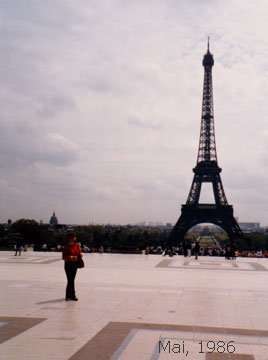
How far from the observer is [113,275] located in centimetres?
1789

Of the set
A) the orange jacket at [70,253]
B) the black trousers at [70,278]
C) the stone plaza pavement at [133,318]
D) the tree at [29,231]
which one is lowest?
the stone plaza pavement at [133,318]

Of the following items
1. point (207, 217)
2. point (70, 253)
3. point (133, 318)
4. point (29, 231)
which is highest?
point (207, 217)

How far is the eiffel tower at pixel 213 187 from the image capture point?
250 ft

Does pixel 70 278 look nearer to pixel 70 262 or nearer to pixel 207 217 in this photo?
pixel 70 262

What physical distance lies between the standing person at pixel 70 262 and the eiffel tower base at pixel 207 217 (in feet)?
207

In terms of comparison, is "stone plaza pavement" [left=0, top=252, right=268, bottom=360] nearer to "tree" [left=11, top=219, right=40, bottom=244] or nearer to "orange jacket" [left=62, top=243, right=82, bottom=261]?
"orange jacket" [left=62, top=243, right=82, bottom=261]

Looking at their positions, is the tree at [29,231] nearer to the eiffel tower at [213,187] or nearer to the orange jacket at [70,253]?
the eiffel tower at [213,187]

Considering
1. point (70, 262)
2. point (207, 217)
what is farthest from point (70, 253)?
point (207, 217)

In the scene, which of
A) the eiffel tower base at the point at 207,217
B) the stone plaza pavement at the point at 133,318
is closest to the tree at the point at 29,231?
the eiffel tower base at the point at 207,217

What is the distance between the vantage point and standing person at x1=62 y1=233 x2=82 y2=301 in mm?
11805

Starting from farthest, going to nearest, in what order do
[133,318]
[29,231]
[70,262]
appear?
[29,231] → [70,262] → [133,318]

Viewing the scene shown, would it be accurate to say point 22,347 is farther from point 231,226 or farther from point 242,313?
point 231,226

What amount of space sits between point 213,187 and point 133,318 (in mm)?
68661

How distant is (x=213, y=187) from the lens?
7725 cm
